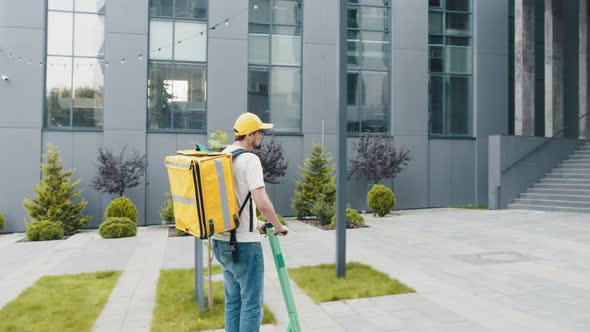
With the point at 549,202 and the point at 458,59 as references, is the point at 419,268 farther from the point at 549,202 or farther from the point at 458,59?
the point at 458,59


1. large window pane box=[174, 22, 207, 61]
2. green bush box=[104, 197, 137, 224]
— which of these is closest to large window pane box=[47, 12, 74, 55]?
large window pane box=[174, 22, 207, 61]

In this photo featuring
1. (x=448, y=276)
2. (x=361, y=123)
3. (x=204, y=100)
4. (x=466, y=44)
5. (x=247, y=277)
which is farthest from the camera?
(x=466, y=44)

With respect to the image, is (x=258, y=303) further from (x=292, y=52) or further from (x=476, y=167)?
(x=476, y=167)

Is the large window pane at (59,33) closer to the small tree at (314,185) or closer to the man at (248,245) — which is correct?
the small tree at (314,185)

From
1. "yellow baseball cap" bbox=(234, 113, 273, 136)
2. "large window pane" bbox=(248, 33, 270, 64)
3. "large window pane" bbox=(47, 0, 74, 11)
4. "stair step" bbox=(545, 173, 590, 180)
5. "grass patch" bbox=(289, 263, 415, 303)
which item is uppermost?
"large window pane" bbox=(47, 0, 74, 11)

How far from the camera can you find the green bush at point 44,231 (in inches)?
483

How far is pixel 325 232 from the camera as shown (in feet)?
39.9

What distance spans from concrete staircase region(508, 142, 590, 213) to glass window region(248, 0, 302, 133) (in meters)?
8.97

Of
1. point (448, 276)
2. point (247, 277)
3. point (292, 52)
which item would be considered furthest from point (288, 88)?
point (247, 277)

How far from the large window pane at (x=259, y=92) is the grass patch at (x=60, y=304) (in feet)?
33.7

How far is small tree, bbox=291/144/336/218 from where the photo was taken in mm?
15438

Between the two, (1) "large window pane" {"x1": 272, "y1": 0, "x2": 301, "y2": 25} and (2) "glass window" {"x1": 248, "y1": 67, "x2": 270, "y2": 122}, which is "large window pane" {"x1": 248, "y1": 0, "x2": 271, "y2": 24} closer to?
(1) "large window pane" {"x1": 272, "y1": 0, "x2": 301, "y2": 25}

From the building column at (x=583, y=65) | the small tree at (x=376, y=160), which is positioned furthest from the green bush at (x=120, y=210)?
the building column at (x=583, y=65)

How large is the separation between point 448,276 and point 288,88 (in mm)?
11559
